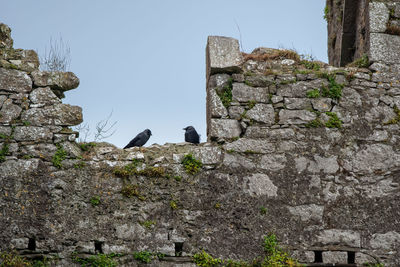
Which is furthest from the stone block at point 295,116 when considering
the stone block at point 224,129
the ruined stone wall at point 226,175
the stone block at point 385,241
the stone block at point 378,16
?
the stone block at point 385,241

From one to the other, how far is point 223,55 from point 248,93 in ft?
1.85

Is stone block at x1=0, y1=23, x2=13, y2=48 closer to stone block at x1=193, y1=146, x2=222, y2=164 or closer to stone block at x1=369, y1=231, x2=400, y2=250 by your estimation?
stone block at x1=193, y1=146, x2=222, y2=164

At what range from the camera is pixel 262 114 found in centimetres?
686

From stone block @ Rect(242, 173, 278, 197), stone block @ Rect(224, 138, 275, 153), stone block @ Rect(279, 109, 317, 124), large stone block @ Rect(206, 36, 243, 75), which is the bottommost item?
stone block @ Rect(242, 173, 278, 197)

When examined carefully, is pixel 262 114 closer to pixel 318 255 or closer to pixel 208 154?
pixel 208 154

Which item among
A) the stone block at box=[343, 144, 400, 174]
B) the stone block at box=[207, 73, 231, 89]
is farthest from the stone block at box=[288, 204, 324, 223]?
the stone block at box=[207, 73, 231, 89]

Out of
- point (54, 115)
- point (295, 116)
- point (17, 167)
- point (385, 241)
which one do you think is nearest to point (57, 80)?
point (54, 115)

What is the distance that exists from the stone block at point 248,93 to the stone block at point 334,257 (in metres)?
1.90

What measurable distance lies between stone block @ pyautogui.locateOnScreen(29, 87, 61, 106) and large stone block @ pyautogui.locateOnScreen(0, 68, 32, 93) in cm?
9

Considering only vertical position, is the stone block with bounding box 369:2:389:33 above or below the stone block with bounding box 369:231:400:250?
above

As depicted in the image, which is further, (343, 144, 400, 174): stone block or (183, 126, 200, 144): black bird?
(183, 126, 200, 144): black bird

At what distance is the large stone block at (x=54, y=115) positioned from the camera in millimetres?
6531

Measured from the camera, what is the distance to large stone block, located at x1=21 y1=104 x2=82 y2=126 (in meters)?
6.53

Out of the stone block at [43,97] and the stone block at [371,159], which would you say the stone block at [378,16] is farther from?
the stone block at [43,97]
